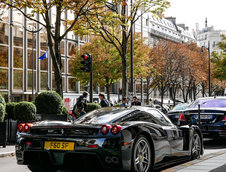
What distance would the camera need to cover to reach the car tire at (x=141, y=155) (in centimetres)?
599

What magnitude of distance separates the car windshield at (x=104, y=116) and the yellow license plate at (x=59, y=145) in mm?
676

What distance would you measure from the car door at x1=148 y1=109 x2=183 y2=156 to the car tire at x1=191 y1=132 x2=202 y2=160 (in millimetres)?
794

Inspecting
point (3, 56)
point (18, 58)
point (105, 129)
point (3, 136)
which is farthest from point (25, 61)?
point (105, 129)

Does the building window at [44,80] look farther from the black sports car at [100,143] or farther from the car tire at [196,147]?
the black sports car at [100,143]

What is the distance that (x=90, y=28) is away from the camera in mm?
22453

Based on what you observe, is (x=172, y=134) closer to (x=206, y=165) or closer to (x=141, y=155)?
(x=206, y=165)

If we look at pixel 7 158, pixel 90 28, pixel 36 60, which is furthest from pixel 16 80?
pixel 7 158

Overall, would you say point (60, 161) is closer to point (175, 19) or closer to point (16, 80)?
point (16, 80)

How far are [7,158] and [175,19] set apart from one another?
3635 inches

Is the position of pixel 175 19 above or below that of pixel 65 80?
above

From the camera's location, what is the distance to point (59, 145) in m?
5.96

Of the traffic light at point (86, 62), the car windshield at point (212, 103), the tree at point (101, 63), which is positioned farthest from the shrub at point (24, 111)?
the tree at point (101, 63)

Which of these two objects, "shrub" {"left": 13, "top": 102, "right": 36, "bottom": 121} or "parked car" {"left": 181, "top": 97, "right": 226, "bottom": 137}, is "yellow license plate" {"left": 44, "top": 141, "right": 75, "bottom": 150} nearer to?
"parked car" {"left": 181, "top": 97, "right": 226, "bottom": 137}

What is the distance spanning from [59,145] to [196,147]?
12.0 ft
